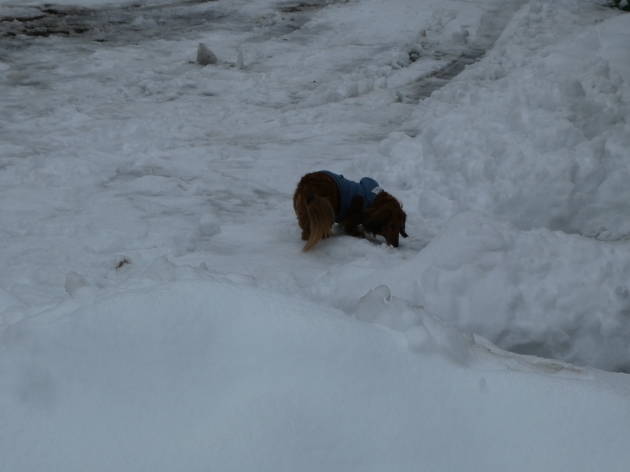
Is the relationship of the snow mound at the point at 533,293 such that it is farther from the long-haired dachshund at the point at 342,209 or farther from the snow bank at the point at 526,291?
the long-haired dachshund at the point at 342,209

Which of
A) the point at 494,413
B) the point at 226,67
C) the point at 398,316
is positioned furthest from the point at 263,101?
the point at 494,413

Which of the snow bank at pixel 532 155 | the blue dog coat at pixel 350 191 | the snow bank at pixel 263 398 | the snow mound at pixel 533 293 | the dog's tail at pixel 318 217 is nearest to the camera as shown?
the snow bank at pixel 263 398

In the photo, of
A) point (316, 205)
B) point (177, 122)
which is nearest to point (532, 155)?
point (316, 205)

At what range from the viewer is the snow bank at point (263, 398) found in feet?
5.06

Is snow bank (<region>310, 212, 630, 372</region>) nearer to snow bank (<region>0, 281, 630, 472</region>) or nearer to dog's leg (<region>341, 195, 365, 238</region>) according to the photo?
snow bank (<region>0, 281, 630, 472</region>)

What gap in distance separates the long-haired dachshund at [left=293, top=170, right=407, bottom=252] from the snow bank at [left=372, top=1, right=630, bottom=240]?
0.50m

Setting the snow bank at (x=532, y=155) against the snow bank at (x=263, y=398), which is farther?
the snow bank at (x=532, y=155)

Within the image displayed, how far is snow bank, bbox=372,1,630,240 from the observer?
14.0 ft

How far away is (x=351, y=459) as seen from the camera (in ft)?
5.05

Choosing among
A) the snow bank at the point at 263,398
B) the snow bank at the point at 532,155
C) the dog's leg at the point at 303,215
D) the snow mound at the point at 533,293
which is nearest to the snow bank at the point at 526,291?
the snow mound at the point at 533,293

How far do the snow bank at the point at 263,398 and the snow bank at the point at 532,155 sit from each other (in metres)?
2.53

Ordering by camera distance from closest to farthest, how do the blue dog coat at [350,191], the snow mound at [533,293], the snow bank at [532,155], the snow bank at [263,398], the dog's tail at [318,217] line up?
the snow bank at [263,398], the snow mound at [533,293], the dog's tail at [318,217], the blue dog coat at [350,191], the snow bank at [532,155]

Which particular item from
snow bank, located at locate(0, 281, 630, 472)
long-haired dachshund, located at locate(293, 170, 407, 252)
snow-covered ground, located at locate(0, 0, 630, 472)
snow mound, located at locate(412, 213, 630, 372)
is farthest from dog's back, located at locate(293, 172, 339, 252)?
snow bank, located at locate(0, 281, 630, 472)

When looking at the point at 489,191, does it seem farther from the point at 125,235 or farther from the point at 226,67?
the point at 226,67
